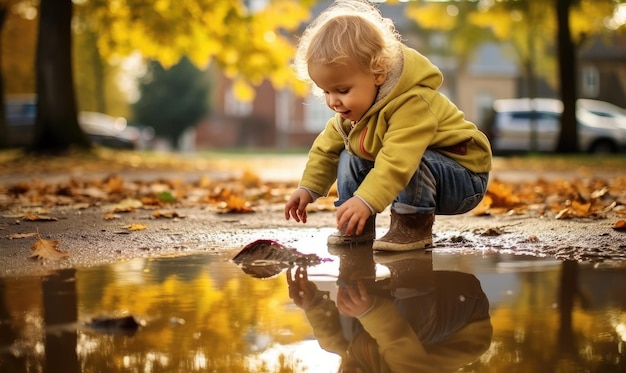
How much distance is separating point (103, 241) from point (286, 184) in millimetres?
4878

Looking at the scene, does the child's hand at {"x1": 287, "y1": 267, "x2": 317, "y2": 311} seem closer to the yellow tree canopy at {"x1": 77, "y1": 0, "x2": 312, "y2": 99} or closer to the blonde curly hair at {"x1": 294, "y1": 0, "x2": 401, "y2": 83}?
the blonde curly hair at {"x1": 294, "y1": 0, "x2": 401, "y2": 83}

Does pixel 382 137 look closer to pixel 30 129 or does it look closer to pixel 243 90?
pixel 243 90

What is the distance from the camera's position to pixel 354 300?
8.29 feet

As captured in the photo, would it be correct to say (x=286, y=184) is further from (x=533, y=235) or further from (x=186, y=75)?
(x=186, y=75)

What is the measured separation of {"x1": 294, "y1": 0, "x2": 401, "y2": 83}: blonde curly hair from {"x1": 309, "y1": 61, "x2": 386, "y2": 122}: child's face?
3cm

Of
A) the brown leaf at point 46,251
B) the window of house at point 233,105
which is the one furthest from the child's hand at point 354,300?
the window of house at point 233,105

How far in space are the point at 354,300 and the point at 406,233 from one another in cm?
112

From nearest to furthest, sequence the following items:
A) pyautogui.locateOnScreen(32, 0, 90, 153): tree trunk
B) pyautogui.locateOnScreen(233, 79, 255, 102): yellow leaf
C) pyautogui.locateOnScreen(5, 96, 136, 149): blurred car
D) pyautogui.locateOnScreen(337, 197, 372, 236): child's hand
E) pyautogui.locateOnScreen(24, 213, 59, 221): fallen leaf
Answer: pyautogui.locateOnScreen(337, 197, 372, 236): child's hand → pyautogui.locateOnScreen(24, 213, 59, 221): fallen leaf → pyautogui.locateOnScreen(32, 0, 90, 153): tree trunk → pyautogui.locateOnScreen(233, 79, 255, 102): yellow leaf → pyautogui.locateOnScreen(5, 96, 136, 149): blurred car

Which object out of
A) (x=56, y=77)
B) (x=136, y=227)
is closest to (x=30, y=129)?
(x=56, y=77)

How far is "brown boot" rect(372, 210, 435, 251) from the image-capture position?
3.57m

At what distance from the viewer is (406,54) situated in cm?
359

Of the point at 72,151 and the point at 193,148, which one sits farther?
the point at 193,148

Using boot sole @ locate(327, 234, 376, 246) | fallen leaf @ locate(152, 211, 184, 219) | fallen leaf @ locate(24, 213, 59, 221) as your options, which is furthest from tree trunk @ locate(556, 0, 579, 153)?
boot sole @ locate(327, 234, 376, 246)

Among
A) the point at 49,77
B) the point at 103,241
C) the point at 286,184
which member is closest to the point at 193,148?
the point at 49,77
